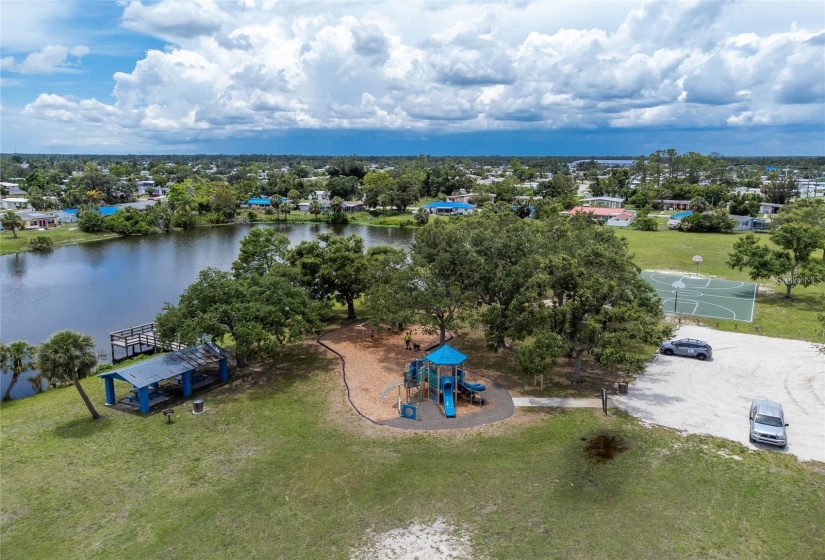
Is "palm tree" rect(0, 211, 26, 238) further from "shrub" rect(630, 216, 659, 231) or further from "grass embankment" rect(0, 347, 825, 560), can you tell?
"shrub" rect(630, 216, 659, 231)

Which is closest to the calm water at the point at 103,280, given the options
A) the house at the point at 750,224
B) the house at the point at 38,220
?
the house at the point at 38,220

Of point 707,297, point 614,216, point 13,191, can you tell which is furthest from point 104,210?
point 707,297

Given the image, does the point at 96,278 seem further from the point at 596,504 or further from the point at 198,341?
the point at 596,504

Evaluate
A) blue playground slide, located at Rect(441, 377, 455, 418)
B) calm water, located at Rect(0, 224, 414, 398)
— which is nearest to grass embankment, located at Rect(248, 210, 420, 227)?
calm water, located at Rect(0, 224, 414, 398)

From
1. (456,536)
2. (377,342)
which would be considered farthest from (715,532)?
(377,342)

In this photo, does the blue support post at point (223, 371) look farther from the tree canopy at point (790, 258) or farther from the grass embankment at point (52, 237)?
the grass embankment at point (52, 237)

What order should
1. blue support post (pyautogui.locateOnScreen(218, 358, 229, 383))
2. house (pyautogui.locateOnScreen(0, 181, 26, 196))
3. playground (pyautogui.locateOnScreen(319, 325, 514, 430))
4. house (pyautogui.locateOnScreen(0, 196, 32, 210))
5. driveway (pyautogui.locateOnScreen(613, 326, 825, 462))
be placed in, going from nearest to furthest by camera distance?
driveway (pyautogui.locateOnScreen(613, 326, 825, 462))
playground (pyautogui.locateOnScreen(319, 325, 514, 430))
blue support post (pyautogui.locateOnScreen(218, 358, 229, 383))
house (pyautogui.locateOnScreen(0, 196, 32, 210))
house (pyautogui.locateOnScreen(0, 181, 26, 196))
